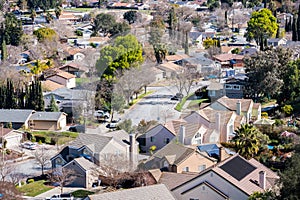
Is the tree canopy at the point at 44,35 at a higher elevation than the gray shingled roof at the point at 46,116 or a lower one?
higher

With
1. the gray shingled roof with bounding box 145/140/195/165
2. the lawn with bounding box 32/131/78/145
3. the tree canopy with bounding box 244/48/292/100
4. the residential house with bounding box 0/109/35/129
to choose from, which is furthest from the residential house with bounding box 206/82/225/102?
the gray shingled roof with bounding box 145/140/195/165

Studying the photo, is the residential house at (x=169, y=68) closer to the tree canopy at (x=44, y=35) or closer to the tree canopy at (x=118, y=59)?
the tree canopy at (x=118, y=59)

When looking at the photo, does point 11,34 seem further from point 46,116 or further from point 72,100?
point 46,116

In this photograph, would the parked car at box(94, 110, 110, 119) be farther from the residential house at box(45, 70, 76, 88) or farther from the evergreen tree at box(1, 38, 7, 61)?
the evergreen tree at box(1, 38, 7, 61)

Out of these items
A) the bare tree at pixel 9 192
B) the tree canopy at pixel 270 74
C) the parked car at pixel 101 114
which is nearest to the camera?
the bare tree at pixel 9 192

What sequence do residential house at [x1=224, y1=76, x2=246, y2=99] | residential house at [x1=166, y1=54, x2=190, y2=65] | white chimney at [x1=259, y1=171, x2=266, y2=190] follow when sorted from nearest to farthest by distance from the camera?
white chimney at [x1=259, y1=171, x2=266, y2=190], residential house at [x1=224, y1=76, x2=246, y2=99], residential house at [x1=166, y1=54, x2=190, y2=65]

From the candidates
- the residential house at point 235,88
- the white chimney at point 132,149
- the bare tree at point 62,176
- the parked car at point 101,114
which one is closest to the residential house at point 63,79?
the parked car at point 101,114

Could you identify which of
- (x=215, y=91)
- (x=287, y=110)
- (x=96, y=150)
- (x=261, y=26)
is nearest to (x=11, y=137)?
(x=96, y=150)
